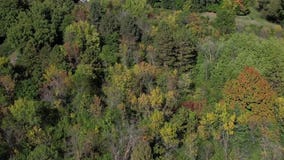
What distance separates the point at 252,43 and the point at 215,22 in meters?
18.3

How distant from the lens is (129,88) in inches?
3105

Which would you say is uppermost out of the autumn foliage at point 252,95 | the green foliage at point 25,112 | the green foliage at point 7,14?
the green foliage at point 7,14

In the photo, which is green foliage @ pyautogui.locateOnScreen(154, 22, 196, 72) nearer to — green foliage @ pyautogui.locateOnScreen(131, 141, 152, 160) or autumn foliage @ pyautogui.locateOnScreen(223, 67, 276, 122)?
autumn foliage @ pyautogui.locateOnScreen(223, 67, 276, 122)

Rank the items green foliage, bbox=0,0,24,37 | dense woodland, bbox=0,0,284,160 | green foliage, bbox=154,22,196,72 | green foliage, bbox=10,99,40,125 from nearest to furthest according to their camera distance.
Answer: green foliage, bbox=10,99,40,125
dense woodland, bbox=0,0,284,160
green foliage, bbox=154,22,196,72
green foliage, bbox=0,0,24,37

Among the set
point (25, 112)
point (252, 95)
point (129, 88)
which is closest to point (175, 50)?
point (129, 88)

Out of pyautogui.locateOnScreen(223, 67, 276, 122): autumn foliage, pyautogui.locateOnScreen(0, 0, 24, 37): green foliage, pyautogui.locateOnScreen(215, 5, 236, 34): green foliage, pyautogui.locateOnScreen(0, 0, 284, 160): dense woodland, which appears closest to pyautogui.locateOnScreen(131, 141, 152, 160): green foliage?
pyautogui.locateOnScreen(0, 0, 284, 160): dense woodland

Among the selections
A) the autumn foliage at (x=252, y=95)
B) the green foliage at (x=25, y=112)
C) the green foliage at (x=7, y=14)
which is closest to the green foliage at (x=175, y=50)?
the autumn foliage at (x=252, y=95)

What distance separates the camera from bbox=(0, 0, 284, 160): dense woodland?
71.1m

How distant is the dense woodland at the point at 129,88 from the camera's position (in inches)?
2798

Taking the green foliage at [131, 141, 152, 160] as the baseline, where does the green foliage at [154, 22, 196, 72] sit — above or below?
above

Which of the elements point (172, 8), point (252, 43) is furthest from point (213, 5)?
point (252, 43)

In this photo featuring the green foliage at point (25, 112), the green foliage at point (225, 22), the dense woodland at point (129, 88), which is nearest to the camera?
the green foliage at point (25, 112)

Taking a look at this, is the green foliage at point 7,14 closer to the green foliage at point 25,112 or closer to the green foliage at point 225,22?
the green foliage at point 25,112

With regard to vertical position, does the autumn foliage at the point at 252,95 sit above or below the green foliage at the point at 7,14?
below
